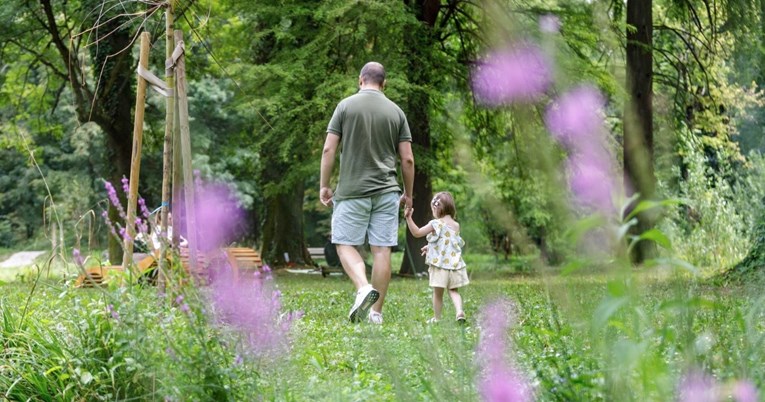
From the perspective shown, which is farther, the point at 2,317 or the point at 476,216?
the point at 2,317

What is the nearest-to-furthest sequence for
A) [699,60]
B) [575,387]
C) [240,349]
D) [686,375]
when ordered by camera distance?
[686,375] → [575,387] → [240,349] → [699,60]

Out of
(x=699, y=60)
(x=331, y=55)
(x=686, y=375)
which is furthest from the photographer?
(x=699, y=60)

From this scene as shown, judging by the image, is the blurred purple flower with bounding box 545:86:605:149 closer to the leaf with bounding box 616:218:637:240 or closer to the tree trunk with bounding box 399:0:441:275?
the leaf with bounding box 616:218:637:240

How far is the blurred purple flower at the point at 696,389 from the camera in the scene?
2.21 m

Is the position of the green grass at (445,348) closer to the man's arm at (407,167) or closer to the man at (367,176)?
the man at (367,176)

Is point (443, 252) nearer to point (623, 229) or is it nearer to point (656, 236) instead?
point (656, 236)

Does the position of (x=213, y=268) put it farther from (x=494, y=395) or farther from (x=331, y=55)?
(x=331, y=55)

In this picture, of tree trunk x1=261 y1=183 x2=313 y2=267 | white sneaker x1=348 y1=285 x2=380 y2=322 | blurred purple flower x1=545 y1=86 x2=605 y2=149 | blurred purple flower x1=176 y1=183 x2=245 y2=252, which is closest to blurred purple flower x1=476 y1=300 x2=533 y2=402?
blurred purple flower x1=545 y1=86 x2=605 y2=149

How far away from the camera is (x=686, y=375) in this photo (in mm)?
2316

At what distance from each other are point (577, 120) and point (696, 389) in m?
0.69

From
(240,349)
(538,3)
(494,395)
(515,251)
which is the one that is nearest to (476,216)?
(515,251)

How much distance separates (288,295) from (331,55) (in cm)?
665

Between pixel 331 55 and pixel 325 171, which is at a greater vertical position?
pixel 331 55

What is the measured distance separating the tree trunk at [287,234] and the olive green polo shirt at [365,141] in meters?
17.8
